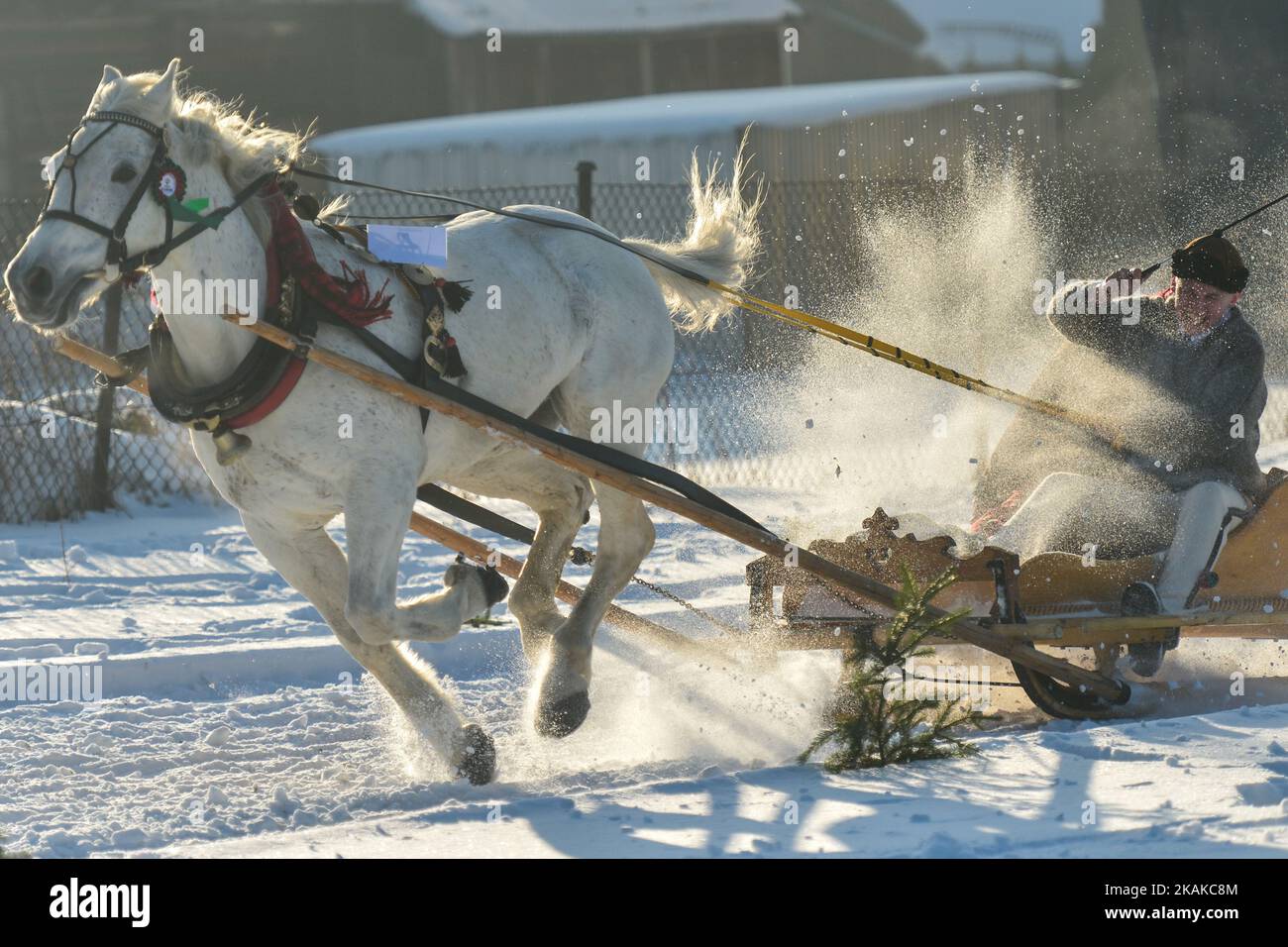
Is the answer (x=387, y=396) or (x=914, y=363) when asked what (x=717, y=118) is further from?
(x=387, y=396)

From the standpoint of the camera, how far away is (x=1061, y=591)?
5.35 meters

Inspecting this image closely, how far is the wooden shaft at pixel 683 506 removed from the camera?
4.27 metres

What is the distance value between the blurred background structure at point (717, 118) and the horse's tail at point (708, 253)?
187 inches

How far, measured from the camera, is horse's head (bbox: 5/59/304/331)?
386cm

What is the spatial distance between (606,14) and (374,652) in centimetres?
2065

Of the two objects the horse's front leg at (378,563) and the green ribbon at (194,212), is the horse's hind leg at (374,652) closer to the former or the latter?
the horse's front leg at (378,563)

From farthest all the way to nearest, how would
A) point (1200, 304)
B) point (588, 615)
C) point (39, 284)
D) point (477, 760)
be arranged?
point (1200, 304) < point (588, 615) < point (477, 760) < point (39, 284)

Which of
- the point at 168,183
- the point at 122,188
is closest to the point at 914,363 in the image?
the point at 168,183

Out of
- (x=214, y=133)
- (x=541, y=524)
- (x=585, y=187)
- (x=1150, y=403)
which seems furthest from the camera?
(x=585, y=187)

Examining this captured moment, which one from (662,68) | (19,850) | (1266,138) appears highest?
(662,68)

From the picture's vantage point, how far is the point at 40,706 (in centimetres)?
586
